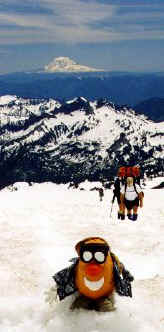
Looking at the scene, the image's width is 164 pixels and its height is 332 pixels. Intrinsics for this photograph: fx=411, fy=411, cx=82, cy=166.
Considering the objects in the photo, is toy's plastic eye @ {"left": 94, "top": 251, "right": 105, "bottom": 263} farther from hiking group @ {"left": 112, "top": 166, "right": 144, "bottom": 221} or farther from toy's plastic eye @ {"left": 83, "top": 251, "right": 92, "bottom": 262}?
hiking group @ {"left": 112, "top": 166, "right": 144, "bottom": 221}

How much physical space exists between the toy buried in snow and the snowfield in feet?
0.67

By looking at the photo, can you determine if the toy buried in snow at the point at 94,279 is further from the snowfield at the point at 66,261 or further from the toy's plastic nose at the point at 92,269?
the snowfield at the point at 66,261

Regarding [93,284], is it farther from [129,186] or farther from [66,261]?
[66,261]

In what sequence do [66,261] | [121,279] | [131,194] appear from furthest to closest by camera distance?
1. [66,261]
2. [131,194]
3. [121,279]

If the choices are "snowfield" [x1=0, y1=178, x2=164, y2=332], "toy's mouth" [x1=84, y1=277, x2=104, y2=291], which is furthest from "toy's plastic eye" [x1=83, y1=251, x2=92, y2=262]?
"snowfield" [x1=0, y1=178, x2=164, y2=332]

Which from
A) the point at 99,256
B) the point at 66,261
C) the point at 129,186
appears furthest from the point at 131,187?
the point at 99,256

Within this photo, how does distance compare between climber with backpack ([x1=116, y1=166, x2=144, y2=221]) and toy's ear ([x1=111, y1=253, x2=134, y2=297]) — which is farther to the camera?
climber with backpack ([x1=116, y1=166, x2=144, y2=221])

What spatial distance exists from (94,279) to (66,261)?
895cm

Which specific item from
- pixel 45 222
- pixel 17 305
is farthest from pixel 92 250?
pixel 45 222

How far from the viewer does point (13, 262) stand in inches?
654

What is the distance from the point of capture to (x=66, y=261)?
667 inches

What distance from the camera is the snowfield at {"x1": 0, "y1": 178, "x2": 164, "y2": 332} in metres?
8.47

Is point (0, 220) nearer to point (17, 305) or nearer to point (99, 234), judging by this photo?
point (99, 234)

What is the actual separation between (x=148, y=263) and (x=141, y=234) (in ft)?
13.2
